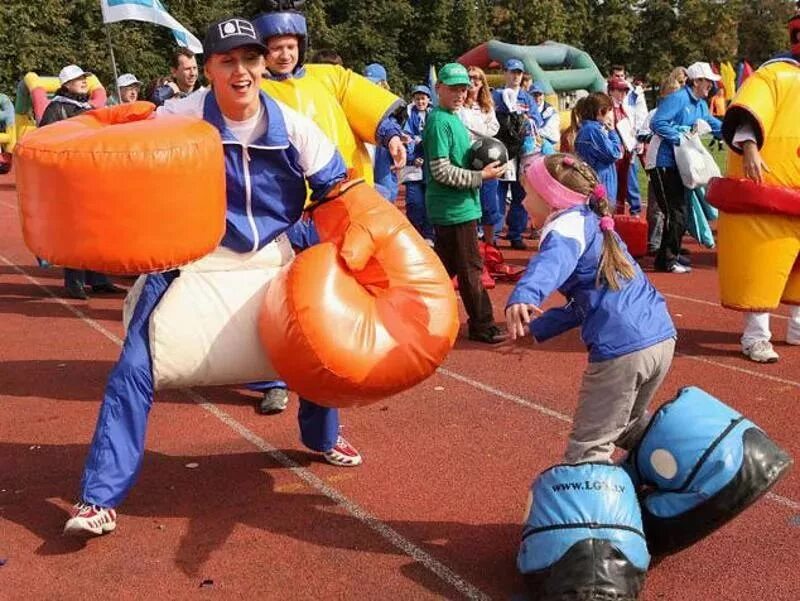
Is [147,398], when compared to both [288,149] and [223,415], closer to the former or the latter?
[288,149]

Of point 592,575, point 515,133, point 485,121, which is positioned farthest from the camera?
point 515,133

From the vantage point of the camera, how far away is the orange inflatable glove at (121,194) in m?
3.23

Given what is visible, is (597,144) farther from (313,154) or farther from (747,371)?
(313,154)

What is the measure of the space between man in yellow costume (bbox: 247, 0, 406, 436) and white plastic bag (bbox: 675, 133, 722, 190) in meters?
4.79

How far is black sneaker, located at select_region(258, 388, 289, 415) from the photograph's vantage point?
18.0 ft

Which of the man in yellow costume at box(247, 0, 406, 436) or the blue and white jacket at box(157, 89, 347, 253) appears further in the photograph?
the man in yellow costume at box(247, 0, 406, 436)

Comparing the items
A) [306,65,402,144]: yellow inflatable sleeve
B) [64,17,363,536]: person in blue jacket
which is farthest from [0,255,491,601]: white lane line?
[306,65,402,144]: yellow inflatable sleeve

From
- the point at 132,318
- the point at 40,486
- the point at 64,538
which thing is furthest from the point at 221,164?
the point at 40,486

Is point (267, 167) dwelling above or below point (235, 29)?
below

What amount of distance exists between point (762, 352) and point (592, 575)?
12.9 ft

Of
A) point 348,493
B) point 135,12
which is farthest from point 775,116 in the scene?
point 135,12

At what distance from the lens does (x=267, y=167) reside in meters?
3.87

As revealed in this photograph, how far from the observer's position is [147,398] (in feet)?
12.3

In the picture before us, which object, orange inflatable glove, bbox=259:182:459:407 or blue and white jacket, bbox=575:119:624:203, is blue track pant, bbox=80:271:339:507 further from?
blue and white jacket, bbox=575:119:624:203
